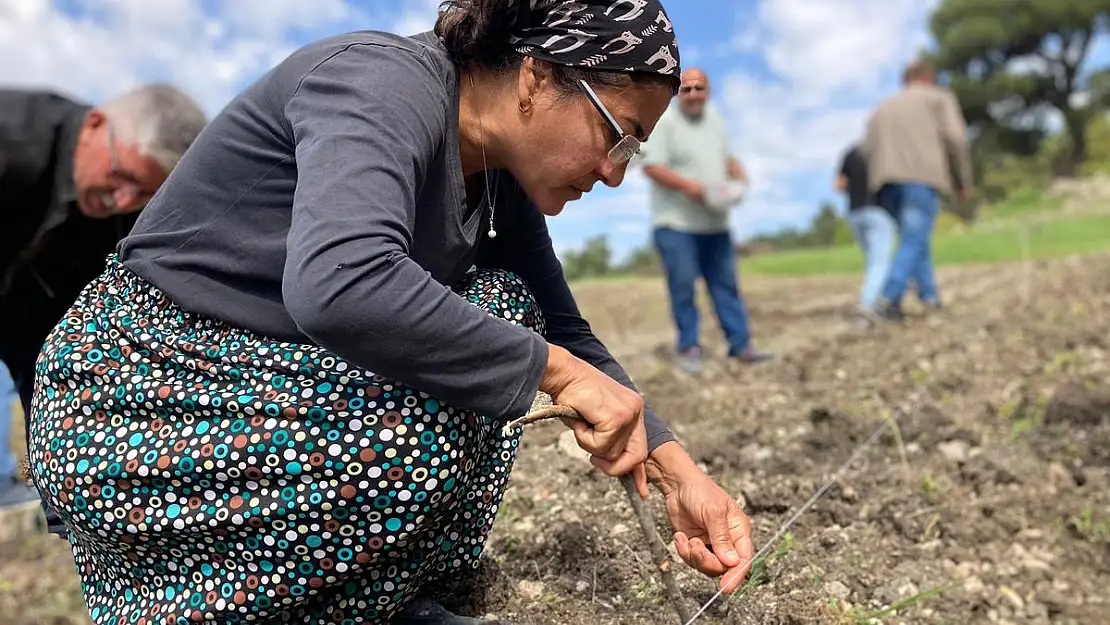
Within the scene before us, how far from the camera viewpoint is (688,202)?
17.1ft

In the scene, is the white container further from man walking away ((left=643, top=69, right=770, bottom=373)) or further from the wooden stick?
the wooden stick

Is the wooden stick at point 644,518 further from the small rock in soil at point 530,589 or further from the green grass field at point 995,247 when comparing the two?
the green grass field at point 995,247

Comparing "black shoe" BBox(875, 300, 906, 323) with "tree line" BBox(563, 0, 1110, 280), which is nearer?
"black shoe" BBox(875, 300, 906, 323)

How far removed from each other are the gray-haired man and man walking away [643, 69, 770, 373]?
118 inches

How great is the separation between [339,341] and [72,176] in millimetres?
1732

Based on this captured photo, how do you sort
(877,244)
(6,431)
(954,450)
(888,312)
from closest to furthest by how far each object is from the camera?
(954,450)
(6,431)
(888,312)
(877,244)

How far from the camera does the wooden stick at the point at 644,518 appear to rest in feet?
4.40

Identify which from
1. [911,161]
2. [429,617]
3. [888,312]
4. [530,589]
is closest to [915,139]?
[911,161]

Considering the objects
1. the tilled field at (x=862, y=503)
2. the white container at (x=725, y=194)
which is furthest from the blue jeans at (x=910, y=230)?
the white container at (x=725, y=194)

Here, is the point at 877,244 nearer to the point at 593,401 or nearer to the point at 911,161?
the point at 911,161

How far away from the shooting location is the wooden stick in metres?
1.34

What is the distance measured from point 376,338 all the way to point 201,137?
1.99 ft

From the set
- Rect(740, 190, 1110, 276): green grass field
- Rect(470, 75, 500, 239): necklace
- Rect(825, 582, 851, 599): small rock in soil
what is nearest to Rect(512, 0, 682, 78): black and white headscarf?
Rect(470, 75, 500, 239): necklace

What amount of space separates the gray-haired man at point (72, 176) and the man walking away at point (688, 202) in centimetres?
300
